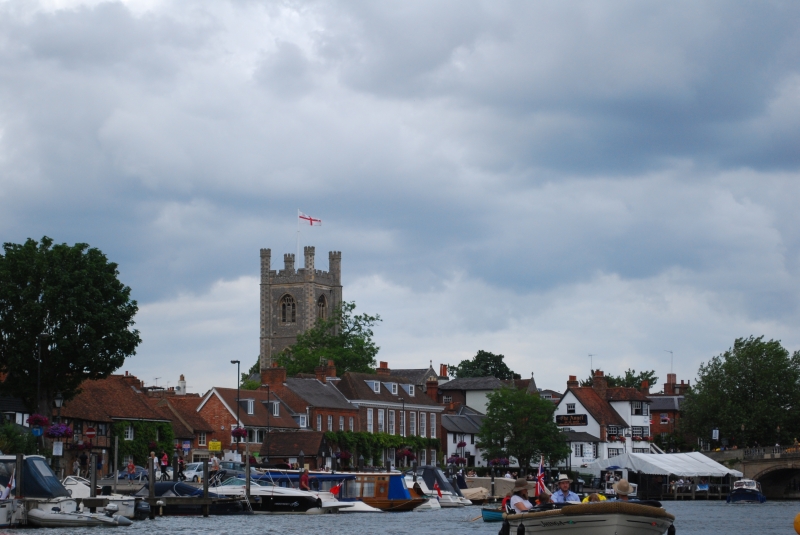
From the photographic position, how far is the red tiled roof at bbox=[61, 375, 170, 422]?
82.8 metres

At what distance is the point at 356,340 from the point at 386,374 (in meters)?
22.0

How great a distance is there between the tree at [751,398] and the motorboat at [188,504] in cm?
7819

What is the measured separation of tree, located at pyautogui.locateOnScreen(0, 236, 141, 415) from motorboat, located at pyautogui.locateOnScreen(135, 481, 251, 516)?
13037 mm

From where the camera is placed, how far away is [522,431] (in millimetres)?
112688

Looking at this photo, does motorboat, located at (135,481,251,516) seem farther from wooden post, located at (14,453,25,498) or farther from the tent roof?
the tent roof

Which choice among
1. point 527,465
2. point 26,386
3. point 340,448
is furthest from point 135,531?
point 527,465

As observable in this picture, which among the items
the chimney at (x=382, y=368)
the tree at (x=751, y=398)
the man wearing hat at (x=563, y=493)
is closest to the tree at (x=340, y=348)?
the chimney at (x=382, y=368)

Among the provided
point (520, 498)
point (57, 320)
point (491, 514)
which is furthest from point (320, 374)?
point (520, 498)

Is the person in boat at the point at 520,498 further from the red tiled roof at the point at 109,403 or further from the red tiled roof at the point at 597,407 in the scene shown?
the red tiled roof at the point at 597,407

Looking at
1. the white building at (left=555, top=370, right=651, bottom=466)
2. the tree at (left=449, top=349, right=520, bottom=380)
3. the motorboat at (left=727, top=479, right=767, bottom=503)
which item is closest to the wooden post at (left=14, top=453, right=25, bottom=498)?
the motorboat at (left=727, top=479, right=767, bottom=503)

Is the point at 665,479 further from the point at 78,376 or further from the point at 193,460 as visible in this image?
the point at 78,376

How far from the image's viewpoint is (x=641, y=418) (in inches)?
5453

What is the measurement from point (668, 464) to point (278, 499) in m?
46.4

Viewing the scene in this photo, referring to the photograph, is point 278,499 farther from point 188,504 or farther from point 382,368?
point 382,368
